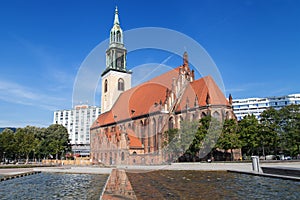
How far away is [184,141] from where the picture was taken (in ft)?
155

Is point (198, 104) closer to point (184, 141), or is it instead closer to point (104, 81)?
point (184, 141)

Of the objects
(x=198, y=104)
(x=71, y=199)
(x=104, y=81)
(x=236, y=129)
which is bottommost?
(x=71, y=199)

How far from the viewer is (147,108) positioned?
6247 centimetres

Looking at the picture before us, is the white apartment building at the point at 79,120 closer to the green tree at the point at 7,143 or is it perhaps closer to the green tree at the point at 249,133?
the green tree at the point at 7,143

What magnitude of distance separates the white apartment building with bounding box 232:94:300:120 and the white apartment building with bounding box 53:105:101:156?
9217cm

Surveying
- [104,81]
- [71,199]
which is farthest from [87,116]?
[71,199]

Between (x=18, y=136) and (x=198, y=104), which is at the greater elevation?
(x=198, y=104)

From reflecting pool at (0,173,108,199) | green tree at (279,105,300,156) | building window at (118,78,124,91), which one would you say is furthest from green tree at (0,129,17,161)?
green tree at (279,105,300,156)

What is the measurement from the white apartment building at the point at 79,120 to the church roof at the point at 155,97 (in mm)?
87738

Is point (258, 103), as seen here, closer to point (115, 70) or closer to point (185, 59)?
point (115, 70)

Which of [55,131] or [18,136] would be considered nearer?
[18,136]

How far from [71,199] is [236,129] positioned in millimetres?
38155

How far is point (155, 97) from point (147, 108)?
10.5 feet

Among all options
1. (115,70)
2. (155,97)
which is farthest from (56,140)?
(155,97)
